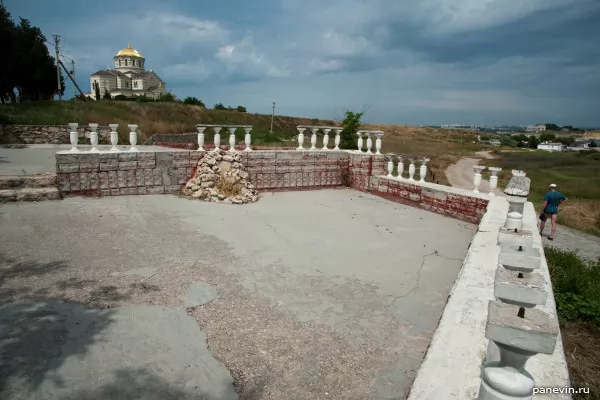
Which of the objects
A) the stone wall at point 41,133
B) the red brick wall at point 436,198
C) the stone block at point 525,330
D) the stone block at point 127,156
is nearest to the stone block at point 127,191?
the stone block at point 127,156

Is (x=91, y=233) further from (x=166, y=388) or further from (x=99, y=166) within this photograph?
(x=166, y=388)

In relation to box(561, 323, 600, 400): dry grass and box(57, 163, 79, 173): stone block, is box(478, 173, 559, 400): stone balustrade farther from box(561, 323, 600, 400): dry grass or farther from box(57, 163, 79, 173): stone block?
box(57, 163, 79, 173): stone block

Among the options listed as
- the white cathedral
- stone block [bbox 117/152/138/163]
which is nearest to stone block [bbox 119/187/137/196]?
stone block [bbox 117/152/138/163]

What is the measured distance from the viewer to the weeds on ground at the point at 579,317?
325 centimetres

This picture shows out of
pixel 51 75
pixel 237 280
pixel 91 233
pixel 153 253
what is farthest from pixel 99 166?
pixel 51 75

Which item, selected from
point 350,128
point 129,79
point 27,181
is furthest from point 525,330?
point 129,79

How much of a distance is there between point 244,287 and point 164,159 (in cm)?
548

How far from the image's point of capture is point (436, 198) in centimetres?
831

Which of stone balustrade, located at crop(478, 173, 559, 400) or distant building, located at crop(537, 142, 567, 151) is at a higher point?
distant building, located at crop(537, 142, 567, 151)

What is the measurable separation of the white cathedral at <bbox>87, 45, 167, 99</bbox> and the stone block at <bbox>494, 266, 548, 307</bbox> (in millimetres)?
64338

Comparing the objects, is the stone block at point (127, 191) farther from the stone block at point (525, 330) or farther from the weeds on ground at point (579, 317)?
the stone block at point (525, 330)

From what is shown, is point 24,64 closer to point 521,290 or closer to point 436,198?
point 436,198

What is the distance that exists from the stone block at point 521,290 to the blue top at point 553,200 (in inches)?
391

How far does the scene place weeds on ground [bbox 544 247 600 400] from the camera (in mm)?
3252
